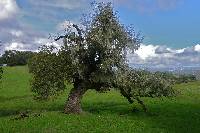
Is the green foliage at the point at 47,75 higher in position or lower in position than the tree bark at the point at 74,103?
higher

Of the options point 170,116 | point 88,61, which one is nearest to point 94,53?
point 88,61

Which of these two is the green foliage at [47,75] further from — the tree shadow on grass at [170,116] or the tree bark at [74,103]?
the tree shadow on grass at [170,116]

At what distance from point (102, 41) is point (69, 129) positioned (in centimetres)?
1486

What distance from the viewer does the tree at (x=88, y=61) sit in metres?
57.0

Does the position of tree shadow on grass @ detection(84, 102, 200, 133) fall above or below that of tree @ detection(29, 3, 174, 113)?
A: below

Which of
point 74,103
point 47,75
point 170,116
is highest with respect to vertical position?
point 47,75

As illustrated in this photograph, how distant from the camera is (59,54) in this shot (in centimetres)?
5941

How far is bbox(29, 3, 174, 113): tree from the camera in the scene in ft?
187

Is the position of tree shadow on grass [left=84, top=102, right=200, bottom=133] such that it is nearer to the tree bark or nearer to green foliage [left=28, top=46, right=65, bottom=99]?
the tree bark

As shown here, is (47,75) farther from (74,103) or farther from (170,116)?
(170,116)

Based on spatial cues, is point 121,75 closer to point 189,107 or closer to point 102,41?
point 102,41

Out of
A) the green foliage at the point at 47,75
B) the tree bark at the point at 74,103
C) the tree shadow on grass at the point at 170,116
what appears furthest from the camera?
the green foliage at the point at 47,75

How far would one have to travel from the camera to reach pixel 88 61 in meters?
58.8

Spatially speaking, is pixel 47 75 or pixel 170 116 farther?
pixel 170 116
